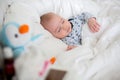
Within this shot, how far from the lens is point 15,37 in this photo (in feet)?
2.81

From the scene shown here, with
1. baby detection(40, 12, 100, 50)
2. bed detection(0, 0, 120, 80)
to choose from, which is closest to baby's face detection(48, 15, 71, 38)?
baby detection(40, 12, 100, 50)

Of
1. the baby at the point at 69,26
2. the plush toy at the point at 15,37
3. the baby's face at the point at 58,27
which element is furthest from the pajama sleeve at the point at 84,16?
the plush toy at the point at 15,37

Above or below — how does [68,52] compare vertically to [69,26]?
below

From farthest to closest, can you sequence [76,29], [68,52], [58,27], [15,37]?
[76,29] < [58,27] < [68,52] < [15,37]

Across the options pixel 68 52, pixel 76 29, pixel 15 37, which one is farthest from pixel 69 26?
pixel 15 37

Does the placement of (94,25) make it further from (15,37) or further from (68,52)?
(15,37)

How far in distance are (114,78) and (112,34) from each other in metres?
0.32

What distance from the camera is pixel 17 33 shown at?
2.83 ft

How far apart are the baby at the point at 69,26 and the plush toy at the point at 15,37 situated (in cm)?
28

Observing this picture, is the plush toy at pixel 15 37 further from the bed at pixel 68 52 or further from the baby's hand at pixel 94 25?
the baby's hand at pixel 94 25

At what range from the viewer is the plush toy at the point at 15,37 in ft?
2.78

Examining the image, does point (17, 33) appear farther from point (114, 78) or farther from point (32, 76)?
point (114, 78)

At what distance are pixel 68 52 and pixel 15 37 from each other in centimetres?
31

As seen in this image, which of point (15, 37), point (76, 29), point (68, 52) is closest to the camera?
point (15, 37)
